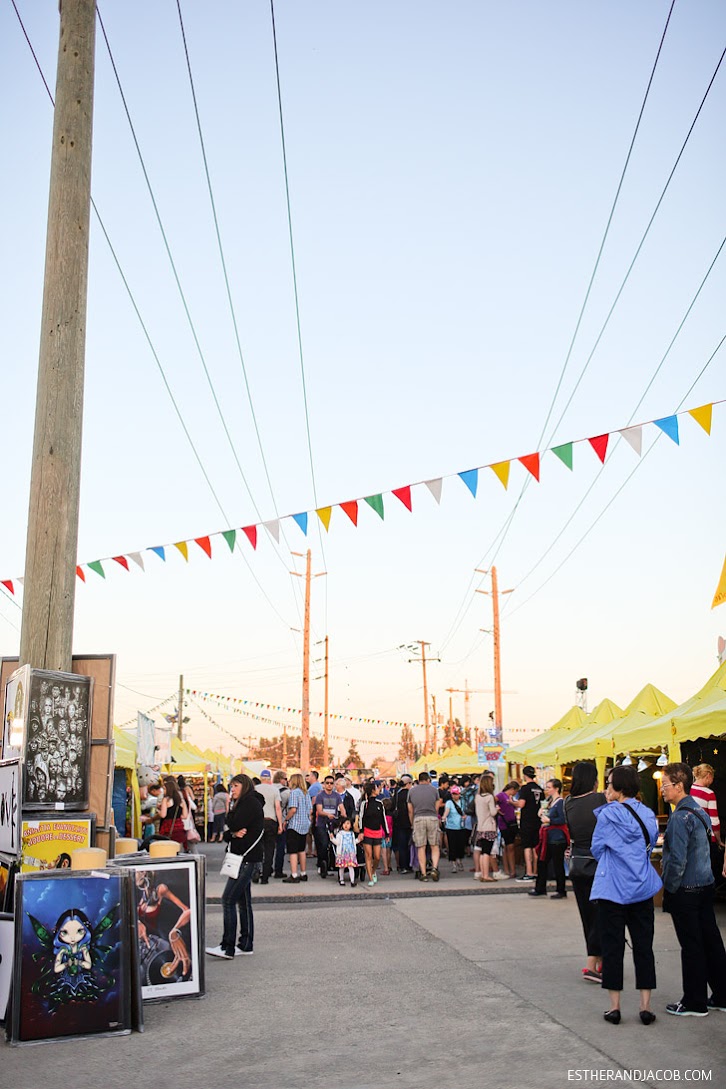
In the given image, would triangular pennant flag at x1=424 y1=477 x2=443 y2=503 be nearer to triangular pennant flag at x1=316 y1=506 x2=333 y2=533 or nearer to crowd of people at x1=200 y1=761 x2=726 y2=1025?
triangular pennant flag at x1=316 y1=506 x2=333 y2=533

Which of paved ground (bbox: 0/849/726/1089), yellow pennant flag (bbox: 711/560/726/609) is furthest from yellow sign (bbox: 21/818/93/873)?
yellow pennant flag (bbox: 711/560/726/609)

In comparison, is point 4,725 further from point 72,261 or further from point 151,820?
point 151,820

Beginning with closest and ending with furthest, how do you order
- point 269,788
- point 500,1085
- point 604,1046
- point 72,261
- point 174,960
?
point 500,1085
point 604,1046
point 174,960
point 72,261
point 269,788

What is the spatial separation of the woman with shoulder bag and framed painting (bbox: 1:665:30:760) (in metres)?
4.12

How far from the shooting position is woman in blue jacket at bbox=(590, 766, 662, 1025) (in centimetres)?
572

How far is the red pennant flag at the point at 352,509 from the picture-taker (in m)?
13.3

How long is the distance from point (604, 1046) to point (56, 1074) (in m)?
2.88

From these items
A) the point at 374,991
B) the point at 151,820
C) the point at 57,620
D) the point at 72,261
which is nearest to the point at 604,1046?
the point at 374,991

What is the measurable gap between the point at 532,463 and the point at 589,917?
20.6 ft

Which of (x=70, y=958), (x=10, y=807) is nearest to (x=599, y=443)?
(x=10, y=807)

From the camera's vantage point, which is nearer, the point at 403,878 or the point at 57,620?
the point at 57,620

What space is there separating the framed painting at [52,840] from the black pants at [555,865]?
23.8 feet

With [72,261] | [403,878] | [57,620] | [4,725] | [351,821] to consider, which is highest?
[72,261]

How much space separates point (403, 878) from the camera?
16.1m
